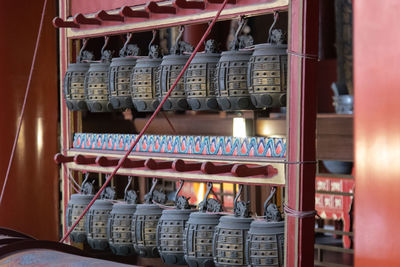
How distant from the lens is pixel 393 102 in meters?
2.62

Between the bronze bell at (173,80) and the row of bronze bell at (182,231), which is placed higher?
the bronze bell at (173,80)

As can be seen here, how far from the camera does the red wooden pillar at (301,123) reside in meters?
2.91

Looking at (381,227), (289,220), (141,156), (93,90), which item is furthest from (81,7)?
(381,227)

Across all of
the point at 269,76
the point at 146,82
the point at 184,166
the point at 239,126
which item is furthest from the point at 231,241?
the point at 239,126

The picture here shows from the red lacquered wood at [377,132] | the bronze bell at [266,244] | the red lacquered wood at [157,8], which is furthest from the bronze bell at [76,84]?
the red lacquered wood at [377,132]

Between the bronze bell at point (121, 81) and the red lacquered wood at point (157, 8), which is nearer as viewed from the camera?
the red lacquered wood at point (157, 8)

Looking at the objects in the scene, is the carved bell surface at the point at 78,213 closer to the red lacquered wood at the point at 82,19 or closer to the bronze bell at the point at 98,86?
the bronze bell at the point at 98,86

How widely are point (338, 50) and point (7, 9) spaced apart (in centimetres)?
509

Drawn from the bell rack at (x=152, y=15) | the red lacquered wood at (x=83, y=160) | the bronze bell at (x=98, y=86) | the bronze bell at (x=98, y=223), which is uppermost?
the bell rack at (x=152, y=15)

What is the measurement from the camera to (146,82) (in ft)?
11.6

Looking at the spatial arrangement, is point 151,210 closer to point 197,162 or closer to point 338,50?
point 197,162

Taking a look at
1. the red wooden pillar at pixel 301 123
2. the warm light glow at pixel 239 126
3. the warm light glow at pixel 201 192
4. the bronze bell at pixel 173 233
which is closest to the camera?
the red wooden pillar at pixel 301 123

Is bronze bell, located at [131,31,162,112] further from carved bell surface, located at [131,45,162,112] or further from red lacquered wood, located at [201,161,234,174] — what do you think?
red lacquered wood, located at [201,161,234,174]

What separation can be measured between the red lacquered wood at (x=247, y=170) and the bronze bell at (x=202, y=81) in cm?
31
